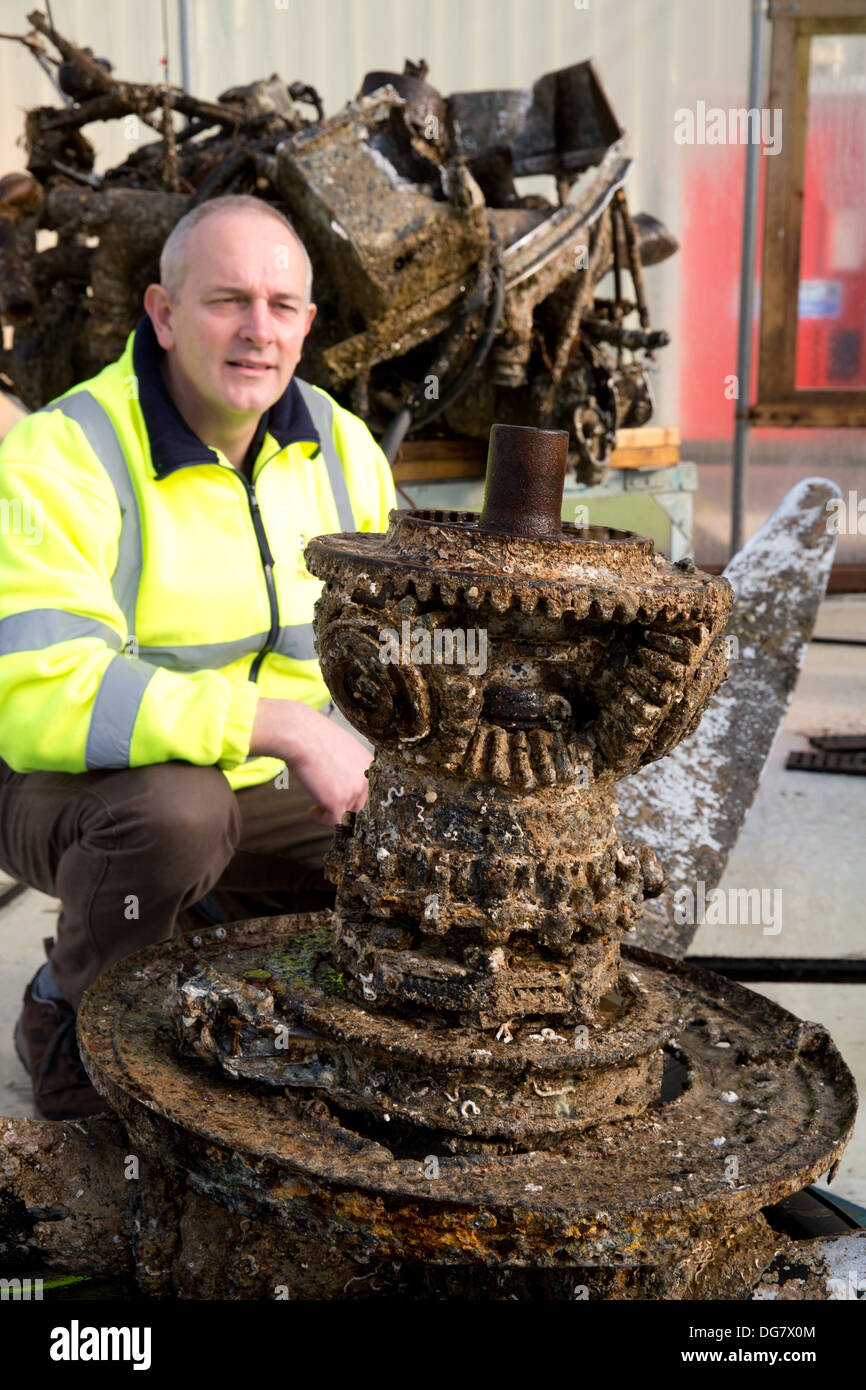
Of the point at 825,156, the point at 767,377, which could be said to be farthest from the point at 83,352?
the point at 825,156

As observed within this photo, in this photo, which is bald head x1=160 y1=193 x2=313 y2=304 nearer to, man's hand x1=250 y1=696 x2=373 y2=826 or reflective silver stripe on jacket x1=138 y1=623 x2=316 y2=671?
reflective silver stripe on jacket x1=138 y1=623 x2=316 y2=671

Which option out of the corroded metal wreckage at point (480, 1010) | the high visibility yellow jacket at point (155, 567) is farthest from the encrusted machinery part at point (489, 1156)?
the high visibility yellow jacket at point (155, 567)

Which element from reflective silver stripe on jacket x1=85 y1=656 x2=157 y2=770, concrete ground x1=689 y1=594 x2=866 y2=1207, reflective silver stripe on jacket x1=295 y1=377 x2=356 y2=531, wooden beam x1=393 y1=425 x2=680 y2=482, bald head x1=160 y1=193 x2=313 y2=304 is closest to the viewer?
reflective silver stripe on jacket x1=85 y1=656 x2=157 y2=770

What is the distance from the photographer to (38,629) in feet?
6.25

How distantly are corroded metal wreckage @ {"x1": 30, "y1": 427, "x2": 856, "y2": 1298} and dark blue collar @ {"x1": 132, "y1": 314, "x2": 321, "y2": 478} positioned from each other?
654 mm

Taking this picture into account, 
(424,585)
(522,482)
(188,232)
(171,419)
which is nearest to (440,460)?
(188,232)

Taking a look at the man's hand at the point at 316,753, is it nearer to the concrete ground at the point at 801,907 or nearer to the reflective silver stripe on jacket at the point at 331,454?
the reflective silver stripe on jacket at the point at 331,454

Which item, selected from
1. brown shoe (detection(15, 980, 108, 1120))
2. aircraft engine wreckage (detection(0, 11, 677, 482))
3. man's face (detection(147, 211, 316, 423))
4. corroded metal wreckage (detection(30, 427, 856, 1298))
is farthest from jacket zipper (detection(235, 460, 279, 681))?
aircraft engine wreckage (detection(0, 11, 677, 482))

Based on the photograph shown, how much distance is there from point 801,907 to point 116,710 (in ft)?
6.65

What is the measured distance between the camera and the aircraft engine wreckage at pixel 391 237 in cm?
387

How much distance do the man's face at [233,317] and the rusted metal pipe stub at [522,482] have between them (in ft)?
2.74

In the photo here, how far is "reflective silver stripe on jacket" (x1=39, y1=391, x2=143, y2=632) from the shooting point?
2.10 meters

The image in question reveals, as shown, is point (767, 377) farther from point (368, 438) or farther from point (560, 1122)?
point (560, 1122)
